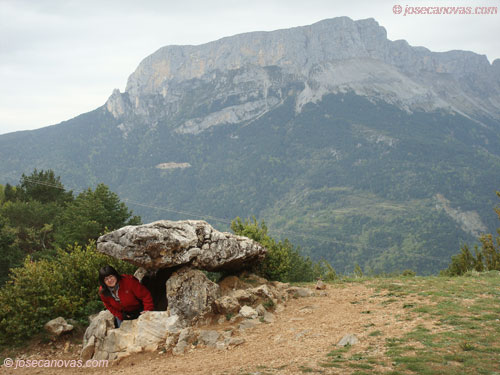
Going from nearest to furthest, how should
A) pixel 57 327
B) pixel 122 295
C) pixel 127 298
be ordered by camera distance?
pixel 122 295 → pixel 127 298 → pixel 57 327

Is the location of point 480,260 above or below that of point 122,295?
below

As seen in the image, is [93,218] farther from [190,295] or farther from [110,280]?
[110,280]

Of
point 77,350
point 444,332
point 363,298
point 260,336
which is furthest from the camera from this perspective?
point 363,298

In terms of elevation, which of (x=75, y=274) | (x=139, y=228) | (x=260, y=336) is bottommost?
(x=260, y=336)

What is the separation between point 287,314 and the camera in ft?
52.1

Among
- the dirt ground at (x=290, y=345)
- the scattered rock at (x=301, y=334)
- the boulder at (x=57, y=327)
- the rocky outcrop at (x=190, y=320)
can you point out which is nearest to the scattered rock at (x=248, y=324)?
the rocky outcrop at (x=190, y=320)

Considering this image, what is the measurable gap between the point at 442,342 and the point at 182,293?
9.49 m

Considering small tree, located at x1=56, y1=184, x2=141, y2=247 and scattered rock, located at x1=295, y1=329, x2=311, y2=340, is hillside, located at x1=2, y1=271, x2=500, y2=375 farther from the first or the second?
small tree, located at x1=56, y1=184, x2=141, y2=247

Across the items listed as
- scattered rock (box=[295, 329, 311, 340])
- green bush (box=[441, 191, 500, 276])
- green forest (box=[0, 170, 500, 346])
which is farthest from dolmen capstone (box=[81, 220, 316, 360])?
green bush (box=[441, 191, 500, 276])

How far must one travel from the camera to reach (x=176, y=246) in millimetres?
15977

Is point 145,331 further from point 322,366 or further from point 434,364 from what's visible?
point 434,364

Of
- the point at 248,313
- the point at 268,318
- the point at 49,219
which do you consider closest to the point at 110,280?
the point at 248,313

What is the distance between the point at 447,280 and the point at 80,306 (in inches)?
700

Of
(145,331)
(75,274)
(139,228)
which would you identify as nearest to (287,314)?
(145,331)
